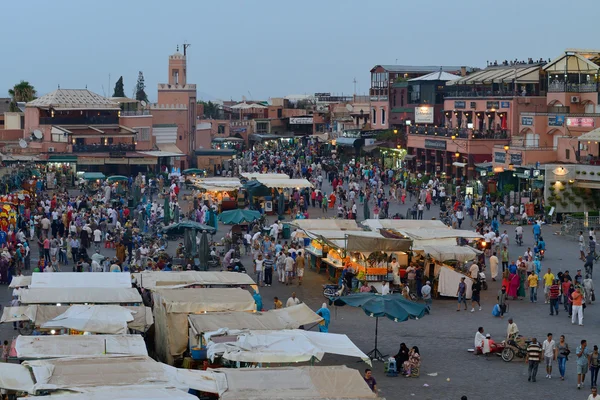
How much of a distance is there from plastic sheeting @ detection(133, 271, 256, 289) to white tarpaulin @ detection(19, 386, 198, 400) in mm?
8761

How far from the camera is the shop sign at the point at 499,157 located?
52.1m

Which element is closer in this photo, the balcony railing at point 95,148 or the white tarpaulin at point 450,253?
the white tarpaulin at point 450,253

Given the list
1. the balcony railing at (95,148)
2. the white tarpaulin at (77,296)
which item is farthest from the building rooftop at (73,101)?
the white tarpaulin at (77,296)

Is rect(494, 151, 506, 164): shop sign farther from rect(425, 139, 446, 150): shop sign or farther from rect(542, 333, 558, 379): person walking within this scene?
rect(542, 333, 558, 379): person walking

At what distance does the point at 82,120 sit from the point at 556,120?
30.4 meters

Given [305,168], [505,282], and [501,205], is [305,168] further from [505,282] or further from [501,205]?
[505,282]

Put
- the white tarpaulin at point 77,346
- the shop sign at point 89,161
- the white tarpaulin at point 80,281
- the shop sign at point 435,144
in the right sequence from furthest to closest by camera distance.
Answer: the shop sign at point 89,161 → the shop sign at point 435,144 → the white tarpaulin at point 80,281 → the white tarpaulin at point 77,346

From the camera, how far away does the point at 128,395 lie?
14.2 m

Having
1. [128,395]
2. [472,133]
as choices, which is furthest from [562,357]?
[472,133]

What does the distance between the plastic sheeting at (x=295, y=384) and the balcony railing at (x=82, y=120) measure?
5444cm

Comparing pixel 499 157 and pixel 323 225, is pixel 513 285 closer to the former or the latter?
pixel 323 225

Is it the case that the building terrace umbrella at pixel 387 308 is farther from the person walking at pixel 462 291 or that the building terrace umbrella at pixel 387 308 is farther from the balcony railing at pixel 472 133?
the balcony railing at pixel 472 133

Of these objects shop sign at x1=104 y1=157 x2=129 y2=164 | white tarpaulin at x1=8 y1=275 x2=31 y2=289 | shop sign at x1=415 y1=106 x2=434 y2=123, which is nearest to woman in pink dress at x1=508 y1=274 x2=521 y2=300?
white tarpaulin at x1=8 y1=275 x2=31 y2=289

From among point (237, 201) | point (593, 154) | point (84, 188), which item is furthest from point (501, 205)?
point (84, 188)
